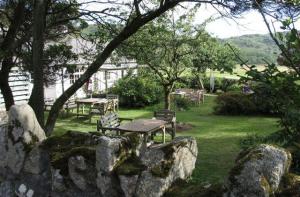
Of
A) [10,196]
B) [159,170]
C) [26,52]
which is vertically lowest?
[10,196]

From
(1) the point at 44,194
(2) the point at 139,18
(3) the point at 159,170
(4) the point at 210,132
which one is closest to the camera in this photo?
(3) the point at 159,170

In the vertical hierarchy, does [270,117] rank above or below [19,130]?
below

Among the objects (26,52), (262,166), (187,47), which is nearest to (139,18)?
(26,52)

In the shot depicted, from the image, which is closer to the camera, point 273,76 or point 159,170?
point 159,170

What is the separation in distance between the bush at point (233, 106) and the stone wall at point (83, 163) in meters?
19.4

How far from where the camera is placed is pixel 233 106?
2262cm

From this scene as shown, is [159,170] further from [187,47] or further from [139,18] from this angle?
[187,47]

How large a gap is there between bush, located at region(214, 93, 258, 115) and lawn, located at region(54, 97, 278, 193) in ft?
2.48

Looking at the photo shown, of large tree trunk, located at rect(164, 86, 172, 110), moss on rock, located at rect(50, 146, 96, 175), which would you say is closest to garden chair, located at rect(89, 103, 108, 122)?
large tree trunk, located at rect(164, 86, 172, 110)

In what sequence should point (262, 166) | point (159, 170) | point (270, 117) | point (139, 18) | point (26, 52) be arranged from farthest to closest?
point (270, 117), point (26, 52), point (139, 18), point (159, 170), point (262, 166)

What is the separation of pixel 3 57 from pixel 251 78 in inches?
192

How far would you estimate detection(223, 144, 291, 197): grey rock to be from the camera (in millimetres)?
2469

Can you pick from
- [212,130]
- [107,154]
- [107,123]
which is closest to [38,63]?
[107,154]

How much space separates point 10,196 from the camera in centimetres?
379
